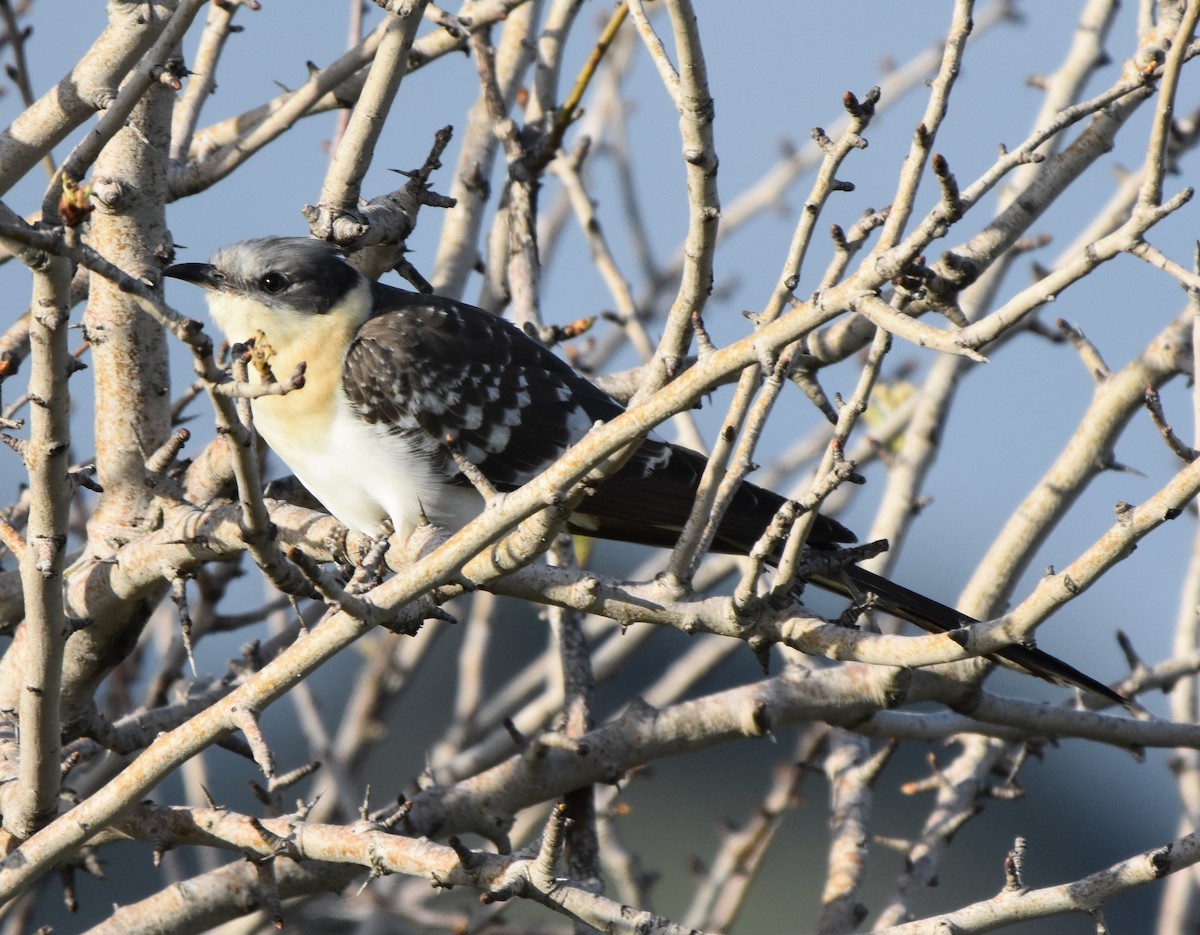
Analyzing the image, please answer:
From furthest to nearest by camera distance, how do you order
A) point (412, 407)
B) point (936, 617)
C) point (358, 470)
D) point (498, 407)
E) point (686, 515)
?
point (498, 407)
point (412, 407)
point (358, 470)
point (686, 515)
point (936, 617)

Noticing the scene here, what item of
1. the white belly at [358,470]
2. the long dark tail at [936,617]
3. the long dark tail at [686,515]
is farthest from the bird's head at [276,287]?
the long dark tail at [936,617]

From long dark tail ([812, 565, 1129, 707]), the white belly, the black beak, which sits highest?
the black beak

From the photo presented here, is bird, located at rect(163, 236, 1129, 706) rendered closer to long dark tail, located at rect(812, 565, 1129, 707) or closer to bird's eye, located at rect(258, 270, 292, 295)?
bird's eye, located at rect(258, 270, 292, 295)

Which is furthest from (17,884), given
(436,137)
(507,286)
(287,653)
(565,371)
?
(507,286)

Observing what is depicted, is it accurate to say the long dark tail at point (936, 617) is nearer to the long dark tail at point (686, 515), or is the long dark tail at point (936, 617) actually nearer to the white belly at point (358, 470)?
the long dark tail at point (686, 515)

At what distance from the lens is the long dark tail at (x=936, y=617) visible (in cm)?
384

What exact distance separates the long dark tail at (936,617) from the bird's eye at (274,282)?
2268 mm

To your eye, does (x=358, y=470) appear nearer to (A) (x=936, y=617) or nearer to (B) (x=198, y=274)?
(B) (x=198, y=274)

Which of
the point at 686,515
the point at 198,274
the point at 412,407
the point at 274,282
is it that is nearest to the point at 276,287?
the point at 274,282

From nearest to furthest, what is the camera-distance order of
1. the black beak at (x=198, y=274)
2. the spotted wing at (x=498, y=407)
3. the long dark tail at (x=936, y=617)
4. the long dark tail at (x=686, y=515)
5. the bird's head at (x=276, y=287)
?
the long dark tail at (x=936, y=617) → the long dark tail at (x=686, y=515) → the spotted wing at (x=498, y=407) → the black beak at (x=198, y=274) → the bird's head at (x=276, y=287)

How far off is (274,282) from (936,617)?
2.62 m

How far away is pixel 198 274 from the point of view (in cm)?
488

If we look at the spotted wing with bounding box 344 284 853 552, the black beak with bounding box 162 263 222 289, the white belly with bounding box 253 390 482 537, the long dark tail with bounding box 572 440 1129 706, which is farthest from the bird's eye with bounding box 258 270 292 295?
the long dark tail with bounding box 572 440 1129 706

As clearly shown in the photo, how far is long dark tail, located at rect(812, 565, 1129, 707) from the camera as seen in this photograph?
3.84 meters
